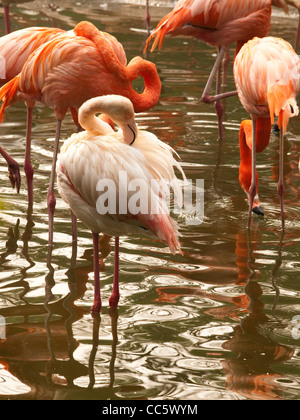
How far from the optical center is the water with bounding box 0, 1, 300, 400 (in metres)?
3.04

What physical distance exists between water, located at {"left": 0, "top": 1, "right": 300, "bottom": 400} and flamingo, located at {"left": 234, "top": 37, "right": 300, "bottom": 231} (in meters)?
0.39

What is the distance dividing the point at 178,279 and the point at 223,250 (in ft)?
1.64

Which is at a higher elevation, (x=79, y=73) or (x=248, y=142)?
(x=79, y=73)

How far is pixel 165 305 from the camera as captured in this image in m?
3.66

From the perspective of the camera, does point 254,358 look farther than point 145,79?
No

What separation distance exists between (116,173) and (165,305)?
0.74 m

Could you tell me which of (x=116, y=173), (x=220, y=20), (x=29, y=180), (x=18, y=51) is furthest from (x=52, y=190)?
(x=220, y=20)

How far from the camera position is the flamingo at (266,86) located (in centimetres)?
432

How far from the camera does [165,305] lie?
3.66 meters

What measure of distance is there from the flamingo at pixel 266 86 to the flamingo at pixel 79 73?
1.92ft

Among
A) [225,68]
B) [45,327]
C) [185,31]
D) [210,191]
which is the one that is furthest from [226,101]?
[45,327]

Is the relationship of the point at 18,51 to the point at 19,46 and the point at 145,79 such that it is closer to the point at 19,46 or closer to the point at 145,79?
the point at 19,46

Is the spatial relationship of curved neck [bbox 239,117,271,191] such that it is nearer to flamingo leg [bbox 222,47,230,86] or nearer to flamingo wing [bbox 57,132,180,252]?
flamingo wing [bbox 57,132,180,252]

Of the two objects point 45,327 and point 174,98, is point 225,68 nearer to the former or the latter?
point 174,98
